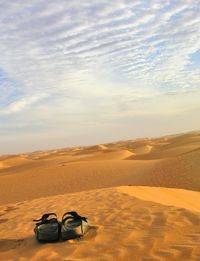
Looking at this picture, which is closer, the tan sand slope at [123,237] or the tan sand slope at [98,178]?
the tan sand slope at [123,237]

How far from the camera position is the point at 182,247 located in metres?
5.58

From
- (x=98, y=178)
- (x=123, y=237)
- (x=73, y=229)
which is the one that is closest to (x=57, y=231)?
(x=73, y=229)

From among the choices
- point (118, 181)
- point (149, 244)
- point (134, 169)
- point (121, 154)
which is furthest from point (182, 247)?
point (121, 154)

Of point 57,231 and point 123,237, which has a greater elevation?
point 57,231

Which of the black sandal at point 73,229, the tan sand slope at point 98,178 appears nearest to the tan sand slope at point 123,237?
the black sandal at point 73,229

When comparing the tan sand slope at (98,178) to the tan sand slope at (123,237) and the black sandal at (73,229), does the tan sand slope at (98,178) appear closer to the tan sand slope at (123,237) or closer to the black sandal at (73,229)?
A: the tan sand slope at (123,237)

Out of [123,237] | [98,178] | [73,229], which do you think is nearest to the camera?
[123,237]

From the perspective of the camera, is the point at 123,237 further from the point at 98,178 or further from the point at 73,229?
the point at 98,178

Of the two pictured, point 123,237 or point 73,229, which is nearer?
point 123,237

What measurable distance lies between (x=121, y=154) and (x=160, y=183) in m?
20.3

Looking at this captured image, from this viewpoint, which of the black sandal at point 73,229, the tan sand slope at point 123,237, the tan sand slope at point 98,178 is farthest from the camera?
the tan sand slope at point 98,178

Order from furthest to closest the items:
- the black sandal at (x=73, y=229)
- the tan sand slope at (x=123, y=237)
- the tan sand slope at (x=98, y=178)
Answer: the tan sand slope at (x=98, y=178) → the black sandal at (x=73, y=229) → the tan sand slope at (x=123, y=237)

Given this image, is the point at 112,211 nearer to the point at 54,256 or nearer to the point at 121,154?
the point at 54,256

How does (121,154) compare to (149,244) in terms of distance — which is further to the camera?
(121,154)
